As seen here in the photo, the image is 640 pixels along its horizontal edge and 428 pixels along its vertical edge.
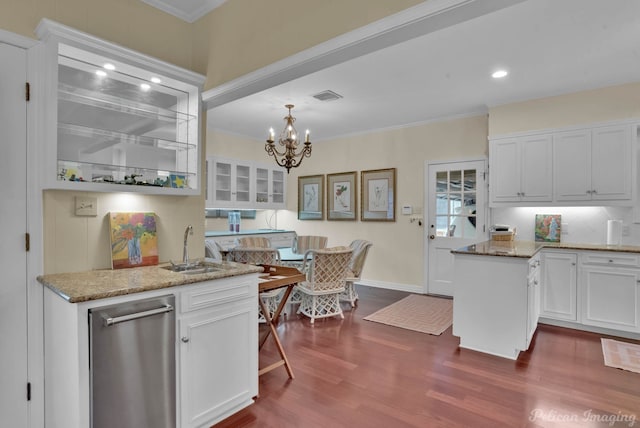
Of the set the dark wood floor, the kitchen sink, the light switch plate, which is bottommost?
the dark wood floor

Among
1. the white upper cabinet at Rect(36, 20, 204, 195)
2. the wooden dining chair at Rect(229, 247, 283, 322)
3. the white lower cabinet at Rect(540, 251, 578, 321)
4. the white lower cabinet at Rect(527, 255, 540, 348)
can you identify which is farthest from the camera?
the white lower cabinet at Rect(540, 251, 578, 321)

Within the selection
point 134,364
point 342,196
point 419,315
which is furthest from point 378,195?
point 134,364

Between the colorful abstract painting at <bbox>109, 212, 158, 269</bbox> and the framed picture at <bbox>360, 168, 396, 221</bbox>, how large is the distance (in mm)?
4019

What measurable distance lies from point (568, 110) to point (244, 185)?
481 cm

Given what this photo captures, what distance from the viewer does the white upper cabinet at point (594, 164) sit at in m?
3.65

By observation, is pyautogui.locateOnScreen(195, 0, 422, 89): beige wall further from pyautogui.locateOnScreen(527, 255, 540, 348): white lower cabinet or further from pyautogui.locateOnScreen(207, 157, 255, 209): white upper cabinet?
pyautogui.locateOnScreen(207, 157, 255, 209): white upper cabinet

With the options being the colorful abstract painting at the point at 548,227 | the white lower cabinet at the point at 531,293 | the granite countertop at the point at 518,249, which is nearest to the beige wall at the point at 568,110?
the colorful abstract painting at the point at 548,227

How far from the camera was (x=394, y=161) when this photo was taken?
567 centimetres

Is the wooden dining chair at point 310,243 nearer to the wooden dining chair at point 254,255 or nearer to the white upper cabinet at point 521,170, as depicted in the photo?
the wooden dining chair at point 254,255

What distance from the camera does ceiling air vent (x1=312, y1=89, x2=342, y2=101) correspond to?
4051mm

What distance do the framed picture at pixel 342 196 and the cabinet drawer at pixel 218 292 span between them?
13.5 feet

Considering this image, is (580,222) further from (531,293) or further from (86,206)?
(86,206)

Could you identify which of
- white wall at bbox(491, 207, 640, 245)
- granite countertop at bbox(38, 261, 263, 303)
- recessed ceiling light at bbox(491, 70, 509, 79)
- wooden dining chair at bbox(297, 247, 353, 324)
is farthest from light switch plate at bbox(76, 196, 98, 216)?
white wall at bbox(491, 207, 640, 245)

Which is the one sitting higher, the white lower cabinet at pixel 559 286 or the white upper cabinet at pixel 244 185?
the white upper cabinet at pixel 244 185
